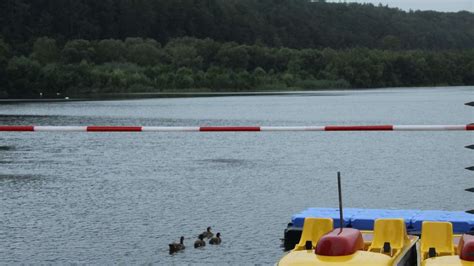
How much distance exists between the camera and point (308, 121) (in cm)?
8550

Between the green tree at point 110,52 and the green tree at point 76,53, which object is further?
the green tree at point 110,52

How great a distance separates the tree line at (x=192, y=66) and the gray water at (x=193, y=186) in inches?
3384

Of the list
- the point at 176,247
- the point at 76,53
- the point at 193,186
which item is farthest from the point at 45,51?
the point at 176,247

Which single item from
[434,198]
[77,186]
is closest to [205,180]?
[77,186]

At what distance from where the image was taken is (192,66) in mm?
182500

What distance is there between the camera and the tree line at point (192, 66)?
16538 centimetres

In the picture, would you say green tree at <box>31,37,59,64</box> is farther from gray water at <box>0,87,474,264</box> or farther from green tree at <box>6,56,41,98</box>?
gray water at <box>0,87,474,264</box>

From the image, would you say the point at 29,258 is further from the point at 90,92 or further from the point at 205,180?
the point at 90,92

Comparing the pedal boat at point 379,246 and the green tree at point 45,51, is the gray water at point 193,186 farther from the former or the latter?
the green tree at point 45,51

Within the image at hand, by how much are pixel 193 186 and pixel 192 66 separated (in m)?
143

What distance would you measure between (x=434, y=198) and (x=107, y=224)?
533 inches

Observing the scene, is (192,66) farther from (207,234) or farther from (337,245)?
(337,245)

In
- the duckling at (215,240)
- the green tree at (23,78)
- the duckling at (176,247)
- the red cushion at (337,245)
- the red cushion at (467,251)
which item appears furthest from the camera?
the green tree at (23,78)

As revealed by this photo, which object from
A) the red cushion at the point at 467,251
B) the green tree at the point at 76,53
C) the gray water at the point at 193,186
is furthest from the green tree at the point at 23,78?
the red cushion at the point at 467,251
